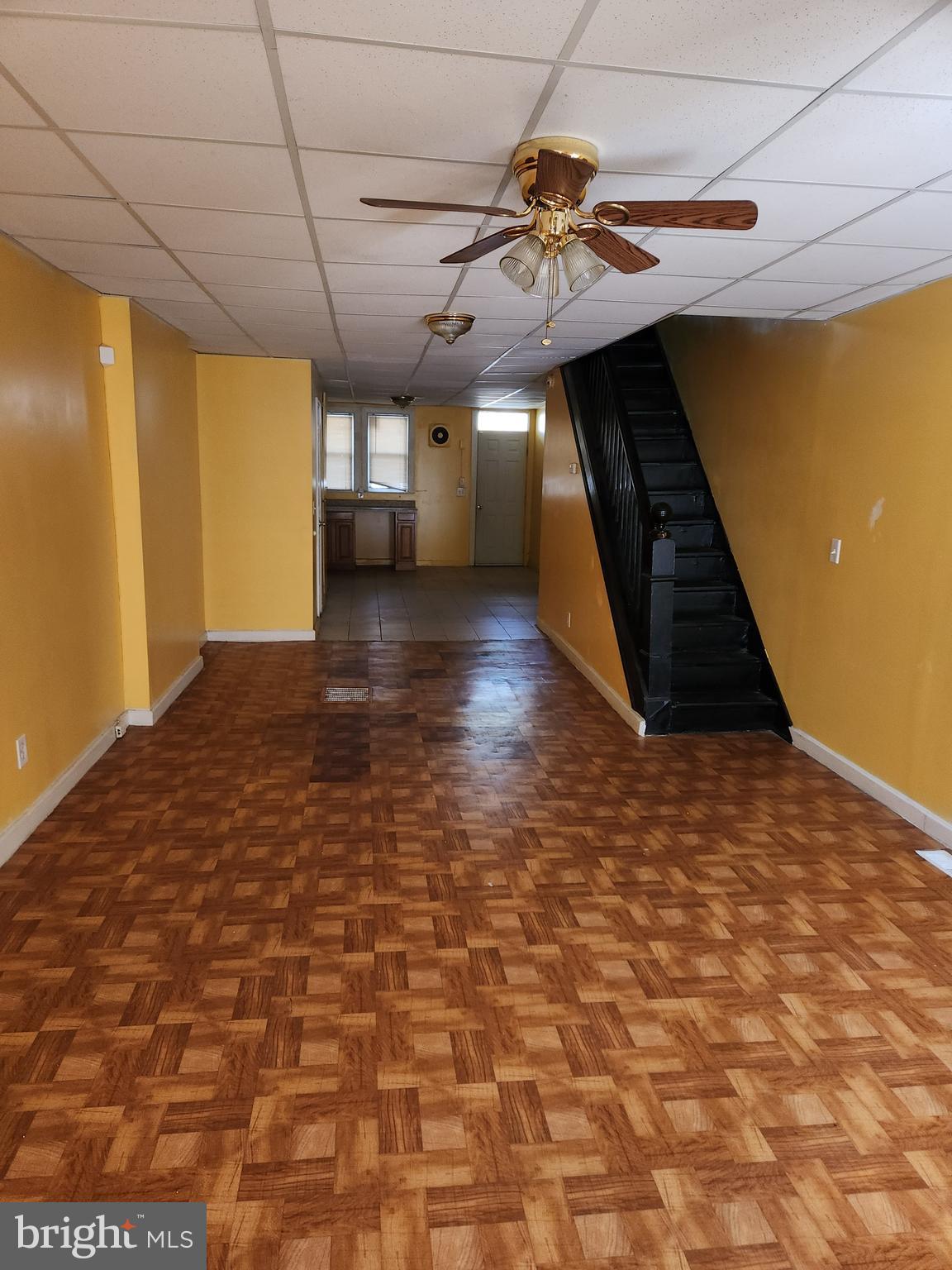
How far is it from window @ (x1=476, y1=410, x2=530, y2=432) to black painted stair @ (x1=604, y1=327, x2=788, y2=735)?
554 centimetres

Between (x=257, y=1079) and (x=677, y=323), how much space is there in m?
6.33

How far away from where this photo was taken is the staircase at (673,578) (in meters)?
4.84

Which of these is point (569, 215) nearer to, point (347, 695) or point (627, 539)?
point (627, 539)

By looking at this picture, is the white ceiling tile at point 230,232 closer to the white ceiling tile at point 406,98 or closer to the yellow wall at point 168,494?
the white ceiling tile at point 406,98

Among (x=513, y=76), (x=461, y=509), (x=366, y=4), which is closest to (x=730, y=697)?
(x=513, y=76)

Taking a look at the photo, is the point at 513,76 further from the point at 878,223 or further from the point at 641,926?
the point at 641,926

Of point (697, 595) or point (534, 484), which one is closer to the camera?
point (697, 595)

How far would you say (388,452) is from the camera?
1183 cm

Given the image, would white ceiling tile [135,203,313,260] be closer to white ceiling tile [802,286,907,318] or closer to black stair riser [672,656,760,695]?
white ceiling tile [802,286,907,318]

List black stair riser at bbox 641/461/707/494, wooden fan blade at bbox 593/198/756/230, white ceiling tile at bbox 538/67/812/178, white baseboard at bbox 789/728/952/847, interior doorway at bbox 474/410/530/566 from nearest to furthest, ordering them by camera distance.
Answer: white ceiling tile at bbox 538/67/812/178 → wooden fan blade at bbox 593/198/756/230 → white baseboard at bbox 789/728/952/847 → black stair riser at bbox 641/461/707/494 → interior doorway at bbox 474/410/530/566

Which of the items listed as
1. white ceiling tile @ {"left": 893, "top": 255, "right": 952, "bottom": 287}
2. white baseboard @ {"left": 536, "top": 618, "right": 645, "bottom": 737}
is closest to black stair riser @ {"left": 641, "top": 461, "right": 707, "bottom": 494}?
white baseboard @ {"left": 536, "top": 618, "right": 645, "bottom": 737}

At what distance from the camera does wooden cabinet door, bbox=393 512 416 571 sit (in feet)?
38.7

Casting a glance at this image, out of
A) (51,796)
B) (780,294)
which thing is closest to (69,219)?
(51,796)

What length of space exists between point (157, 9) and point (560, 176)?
0.96 m
